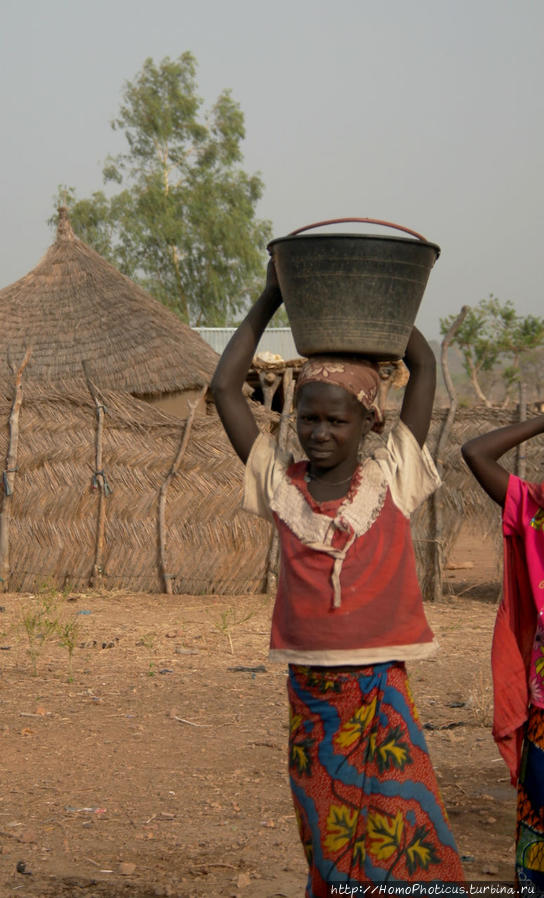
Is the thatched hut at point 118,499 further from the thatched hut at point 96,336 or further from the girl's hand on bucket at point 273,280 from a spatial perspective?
the girl's hand on bucket at point 273,280

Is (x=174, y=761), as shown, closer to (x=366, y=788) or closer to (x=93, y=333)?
(x=366, y=788)

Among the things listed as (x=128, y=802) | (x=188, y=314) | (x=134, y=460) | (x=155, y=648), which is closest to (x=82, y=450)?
(x=134, y=460)

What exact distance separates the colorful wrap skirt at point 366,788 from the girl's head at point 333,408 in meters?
0.50

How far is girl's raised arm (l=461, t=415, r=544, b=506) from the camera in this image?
2.72m

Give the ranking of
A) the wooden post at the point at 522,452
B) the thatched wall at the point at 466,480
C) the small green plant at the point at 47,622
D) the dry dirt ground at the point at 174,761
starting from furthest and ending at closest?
the thatched wall at the point at 466,480 → the wooden post at the point at 522,452 → the small green plant at the point at 47,622 → the dry dirt ground at the point at 174,761

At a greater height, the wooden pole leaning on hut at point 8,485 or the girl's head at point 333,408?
the girl's head at point 333,408

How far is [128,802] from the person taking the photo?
404 cm

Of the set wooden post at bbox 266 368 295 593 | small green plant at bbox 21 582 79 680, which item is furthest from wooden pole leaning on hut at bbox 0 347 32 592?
wooden post at bbox 266 368 295 593

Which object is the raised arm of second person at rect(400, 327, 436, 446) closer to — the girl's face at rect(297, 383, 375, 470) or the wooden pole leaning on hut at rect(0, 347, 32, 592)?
the girl's face at rect(297, 383, 375, 470)

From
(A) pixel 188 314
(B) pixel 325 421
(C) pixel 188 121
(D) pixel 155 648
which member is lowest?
(D) pixel 155 648

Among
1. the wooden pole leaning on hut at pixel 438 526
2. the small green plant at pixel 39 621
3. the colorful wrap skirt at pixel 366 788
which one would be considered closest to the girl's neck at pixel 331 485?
the colorful wrap skirt at pixel 366 788

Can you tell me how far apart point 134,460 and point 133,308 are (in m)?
3.59

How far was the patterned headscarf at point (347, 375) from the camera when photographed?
235cm

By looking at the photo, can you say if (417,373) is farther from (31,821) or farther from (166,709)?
(166,709)
